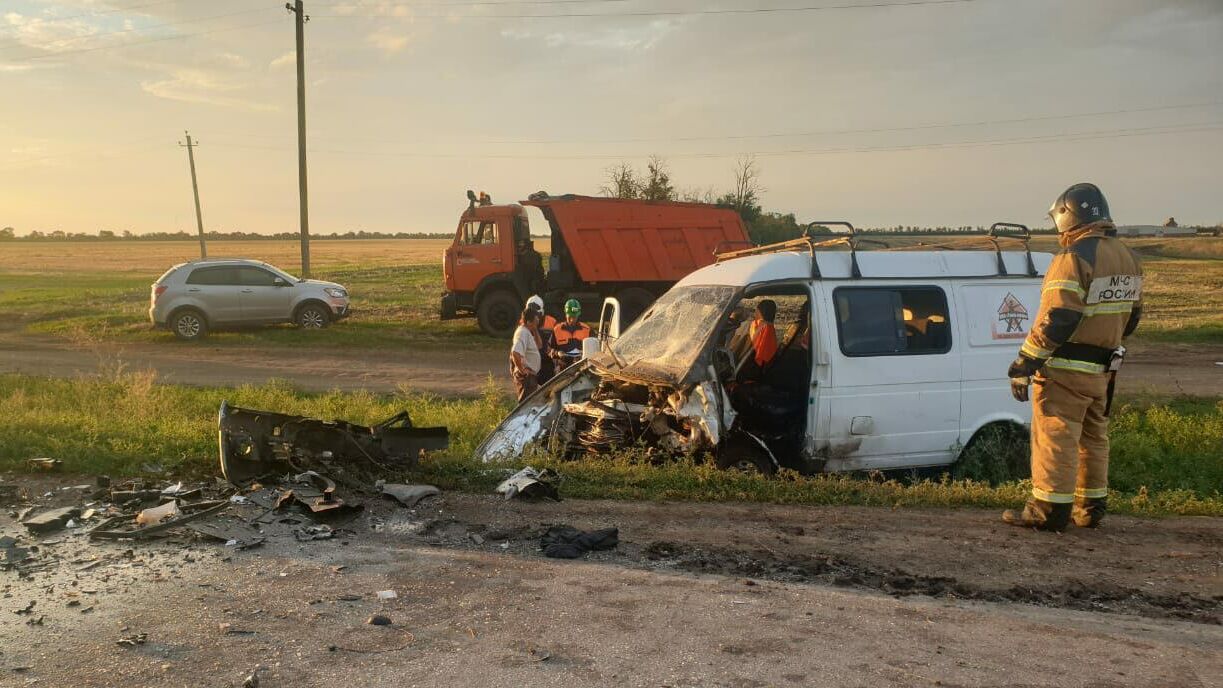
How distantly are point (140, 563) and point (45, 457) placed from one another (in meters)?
2.71

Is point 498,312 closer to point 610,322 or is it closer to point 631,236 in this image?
point 631,236

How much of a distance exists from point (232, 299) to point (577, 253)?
309 inches

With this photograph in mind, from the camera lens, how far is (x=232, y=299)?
19.0 m

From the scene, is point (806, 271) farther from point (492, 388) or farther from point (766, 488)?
point (492, 388)

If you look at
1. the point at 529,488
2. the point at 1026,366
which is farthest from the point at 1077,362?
the point at 529,488

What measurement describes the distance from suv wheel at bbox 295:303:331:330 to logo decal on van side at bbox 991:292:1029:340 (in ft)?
53.2

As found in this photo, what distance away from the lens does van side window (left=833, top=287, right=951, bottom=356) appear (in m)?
6.49

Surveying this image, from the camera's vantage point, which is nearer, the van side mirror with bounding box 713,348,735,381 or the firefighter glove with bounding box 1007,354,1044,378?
the firefighter glove with bounding box 1007,354,1044,378

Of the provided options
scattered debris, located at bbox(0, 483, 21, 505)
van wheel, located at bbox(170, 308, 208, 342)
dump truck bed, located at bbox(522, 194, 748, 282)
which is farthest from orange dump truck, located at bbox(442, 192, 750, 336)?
scattered debris, located at bbox(0, 483, 21, 505)

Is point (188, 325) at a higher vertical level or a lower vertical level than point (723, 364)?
lower

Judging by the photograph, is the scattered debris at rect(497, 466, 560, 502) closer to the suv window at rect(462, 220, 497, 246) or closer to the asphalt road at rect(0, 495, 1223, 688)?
the asphalt road at rect(0, 495, 1223, 688)

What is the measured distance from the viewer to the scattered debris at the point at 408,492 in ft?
17.8

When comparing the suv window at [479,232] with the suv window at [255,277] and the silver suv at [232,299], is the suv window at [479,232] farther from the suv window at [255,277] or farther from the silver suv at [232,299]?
the suv window at [255,277]

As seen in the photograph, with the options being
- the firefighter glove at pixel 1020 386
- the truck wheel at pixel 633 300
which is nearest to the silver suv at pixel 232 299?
the truck wheel at pixel 633 300
